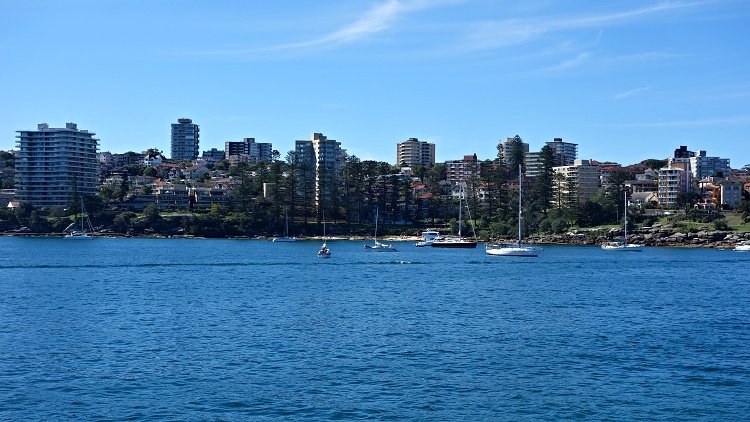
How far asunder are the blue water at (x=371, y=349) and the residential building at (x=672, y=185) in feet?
303

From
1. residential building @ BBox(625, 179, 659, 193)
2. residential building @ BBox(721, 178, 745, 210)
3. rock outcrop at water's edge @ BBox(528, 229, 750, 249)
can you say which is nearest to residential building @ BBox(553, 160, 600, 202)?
residential building @ BBox(625, 179, 659, 193)

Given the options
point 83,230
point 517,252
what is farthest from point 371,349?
point 83,230

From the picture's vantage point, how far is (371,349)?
94.1 ft

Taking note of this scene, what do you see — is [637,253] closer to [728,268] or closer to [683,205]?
[728,268]

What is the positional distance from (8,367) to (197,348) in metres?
6.39

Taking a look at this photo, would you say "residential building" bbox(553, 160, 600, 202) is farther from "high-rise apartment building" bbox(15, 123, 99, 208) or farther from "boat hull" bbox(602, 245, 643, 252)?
"high-rise apartment building" bbox(15, 123, 99, 208)

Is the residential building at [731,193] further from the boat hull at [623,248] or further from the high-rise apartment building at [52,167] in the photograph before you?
the high-rise apartment building at [52,167]

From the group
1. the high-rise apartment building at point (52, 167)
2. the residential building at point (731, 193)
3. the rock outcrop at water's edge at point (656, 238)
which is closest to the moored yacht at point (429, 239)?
the rock outcrop at water's edge at point (656, 238)

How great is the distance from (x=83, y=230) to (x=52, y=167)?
29.6 meters

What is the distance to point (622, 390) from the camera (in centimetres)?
2294

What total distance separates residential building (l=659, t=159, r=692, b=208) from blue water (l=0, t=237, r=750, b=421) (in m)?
92.3

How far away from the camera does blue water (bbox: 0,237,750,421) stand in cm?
2120

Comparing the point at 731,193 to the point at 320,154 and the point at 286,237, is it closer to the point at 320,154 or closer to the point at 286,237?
the point at 286,237

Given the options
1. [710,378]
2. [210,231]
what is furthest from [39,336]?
[210,231]
